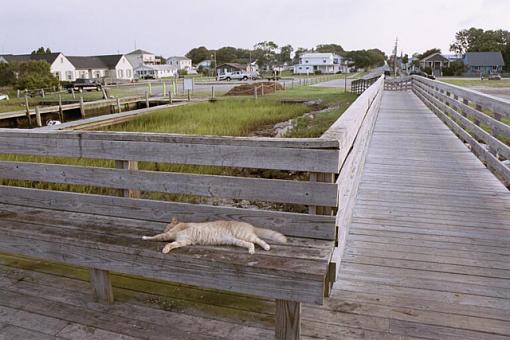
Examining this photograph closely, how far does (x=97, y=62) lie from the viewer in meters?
70.6

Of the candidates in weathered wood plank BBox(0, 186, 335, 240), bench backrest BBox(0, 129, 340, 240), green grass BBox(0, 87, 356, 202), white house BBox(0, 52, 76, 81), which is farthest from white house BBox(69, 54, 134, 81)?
bench backrest BBox(0, 129, 340, 240)

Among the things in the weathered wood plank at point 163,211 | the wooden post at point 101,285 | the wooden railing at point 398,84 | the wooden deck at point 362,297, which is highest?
the wooden railing at point 398,84

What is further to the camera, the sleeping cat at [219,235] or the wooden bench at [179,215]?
the sleeping cat at [219,235]

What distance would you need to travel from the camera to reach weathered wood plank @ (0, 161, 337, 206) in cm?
250

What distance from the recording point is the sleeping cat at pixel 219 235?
8.17 ft

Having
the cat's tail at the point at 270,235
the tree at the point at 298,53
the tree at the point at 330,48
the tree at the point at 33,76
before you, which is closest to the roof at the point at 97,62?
the tree at the point at 33,76

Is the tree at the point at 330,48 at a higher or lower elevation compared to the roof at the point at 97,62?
higher

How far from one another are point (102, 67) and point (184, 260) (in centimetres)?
7468

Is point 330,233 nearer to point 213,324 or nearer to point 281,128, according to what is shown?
point 213,324

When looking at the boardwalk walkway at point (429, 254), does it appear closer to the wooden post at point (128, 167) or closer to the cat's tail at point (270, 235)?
the cat's tail at point (270, 235)

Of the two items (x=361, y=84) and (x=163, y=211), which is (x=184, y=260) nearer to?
(x=163, y=211)

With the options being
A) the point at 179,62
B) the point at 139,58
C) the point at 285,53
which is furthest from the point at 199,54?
the point at 139,58

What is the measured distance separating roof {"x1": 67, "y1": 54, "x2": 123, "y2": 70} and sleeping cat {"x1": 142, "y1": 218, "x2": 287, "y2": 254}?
69877 millimetres

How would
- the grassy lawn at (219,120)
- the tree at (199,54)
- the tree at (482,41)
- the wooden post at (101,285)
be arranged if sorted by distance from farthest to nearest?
the tree at (199,54)
the tree at (482,41)
the grassy lawn at (219,120)
the wooden post at (101,285)
